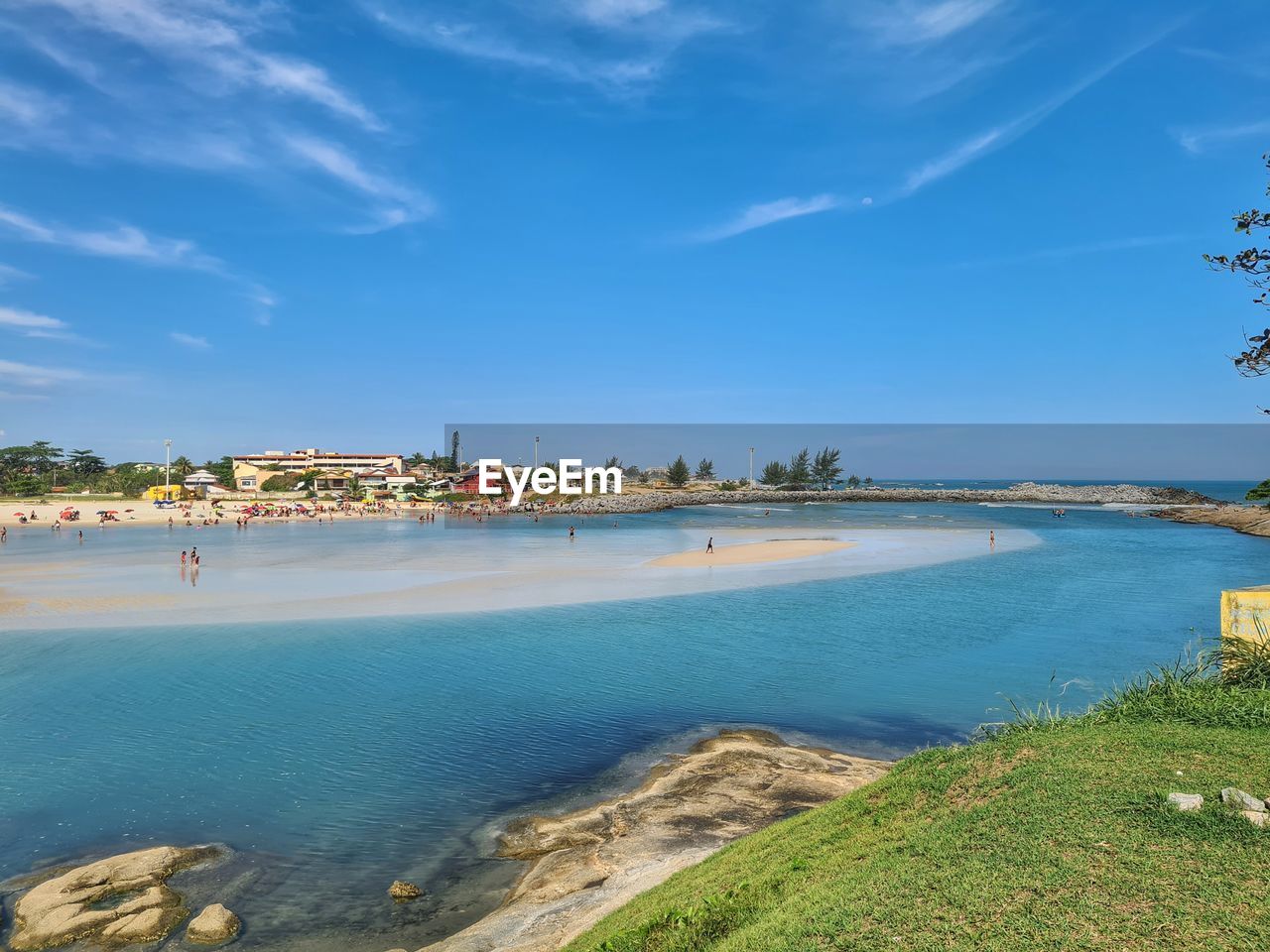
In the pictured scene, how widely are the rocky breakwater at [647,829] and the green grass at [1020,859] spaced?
1.17 metres

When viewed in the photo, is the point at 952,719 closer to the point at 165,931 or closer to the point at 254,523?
the point at 165,931

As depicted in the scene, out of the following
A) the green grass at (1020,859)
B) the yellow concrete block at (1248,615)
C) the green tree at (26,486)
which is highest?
the green tree at (26,486)

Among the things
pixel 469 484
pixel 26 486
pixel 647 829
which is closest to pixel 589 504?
pixel 469 484

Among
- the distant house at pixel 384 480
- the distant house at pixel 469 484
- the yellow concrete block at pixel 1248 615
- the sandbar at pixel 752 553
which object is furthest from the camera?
the distant house at pixel 384 480

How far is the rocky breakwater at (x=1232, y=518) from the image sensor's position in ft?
242

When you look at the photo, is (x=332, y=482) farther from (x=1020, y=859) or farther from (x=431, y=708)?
(x=1020, y=859)

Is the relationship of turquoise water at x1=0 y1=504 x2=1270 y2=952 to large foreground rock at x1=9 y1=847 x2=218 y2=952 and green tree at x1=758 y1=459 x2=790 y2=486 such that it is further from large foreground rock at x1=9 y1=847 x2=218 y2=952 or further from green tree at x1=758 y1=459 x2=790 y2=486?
green tree at x1=758 y1=459 x2=790 y2=486

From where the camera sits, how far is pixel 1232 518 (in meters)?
84.1

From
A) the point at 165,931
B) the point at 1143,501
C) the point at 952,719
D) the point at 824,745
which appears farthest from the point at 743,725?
the point at 1143,501

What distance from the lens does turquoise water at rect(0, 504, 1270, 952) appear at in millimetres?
11727

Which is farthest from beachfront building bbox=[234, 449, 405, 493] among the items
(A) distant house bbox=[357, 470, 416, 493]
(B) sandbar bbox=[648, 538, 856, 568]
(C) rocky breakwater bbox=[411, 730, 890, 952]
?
(C) rocky breakwater bbox=[411, 730, 890, 952]

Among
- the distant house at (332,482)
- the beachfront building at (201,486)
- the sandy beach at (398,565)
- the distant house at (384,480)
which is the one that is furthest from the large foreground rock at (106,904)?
the distant house at (332,482)

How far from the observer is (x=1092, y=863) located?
20.1 ft

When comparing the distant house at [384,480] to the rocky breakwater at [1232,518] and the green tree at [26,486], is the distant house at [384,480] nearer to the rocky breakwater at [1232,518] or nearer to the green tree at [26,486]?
the green tree at [26,486]
